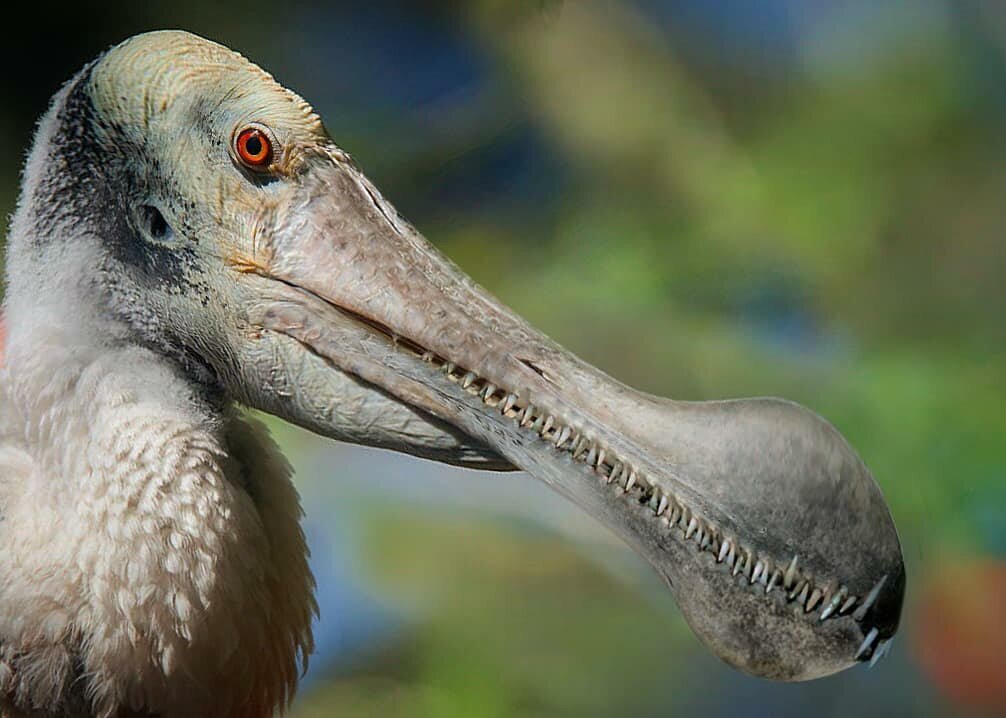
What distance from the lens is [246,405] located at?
89 cm

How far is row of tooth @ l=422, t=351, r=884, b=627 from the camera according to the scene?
0.75 metres

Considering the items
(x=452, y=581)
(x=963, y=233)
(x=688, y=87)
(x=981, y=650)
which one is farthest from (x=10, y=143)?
(x=981, y=650)

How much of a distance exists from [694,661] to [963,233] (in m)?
1.08

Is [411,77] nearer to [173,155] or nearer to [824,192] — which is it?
[824,192]

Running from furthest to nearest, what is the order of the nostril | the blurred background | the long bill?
the blurred background, the nostril, the long bill

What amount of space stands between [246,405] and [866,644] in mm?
499

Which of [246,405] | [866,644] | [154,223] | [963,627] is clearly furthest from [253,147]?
[963,627]

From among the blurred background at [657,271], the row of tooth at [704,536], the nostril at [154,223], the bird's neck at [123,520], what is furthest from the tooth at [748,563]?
the blurred background at [657,271]

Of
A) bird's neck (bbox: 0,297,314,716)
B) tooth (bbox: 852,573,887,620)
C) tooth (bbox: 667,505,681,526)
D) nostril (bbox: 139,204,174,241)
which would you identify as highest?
tooth (bbox: 852,573,887,620)

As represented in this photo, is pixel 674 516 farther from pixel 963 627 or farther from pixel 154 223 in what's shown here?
pixel 963 627

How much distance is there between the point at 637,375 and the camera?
2.29 m

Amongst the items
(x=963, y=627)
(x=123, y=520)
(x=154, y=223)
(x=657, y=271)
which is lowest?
(x=123, y=520)

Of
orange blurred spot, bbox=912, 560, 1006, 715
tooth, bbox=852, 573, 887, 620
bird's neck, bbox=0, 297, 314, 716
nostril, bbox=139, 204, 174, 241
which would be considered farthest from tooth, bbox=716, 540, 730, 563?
orange blurred spot, bbox=912, 560, 1006, 715

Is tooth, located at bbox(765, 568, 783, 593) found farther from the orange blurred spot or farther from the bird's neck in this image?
the orange blurred spot
